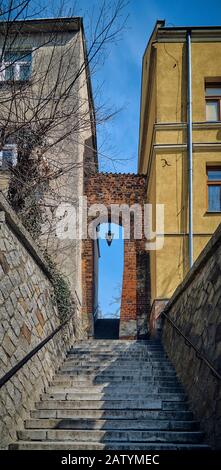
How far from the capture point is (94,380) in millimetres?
6730

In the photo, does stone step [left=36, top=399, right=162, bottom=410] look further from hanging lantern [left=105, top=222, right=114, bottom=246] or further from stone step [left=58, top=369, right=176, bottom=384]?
hanging lantern [left=105, top=222, right=114, bottom=246]

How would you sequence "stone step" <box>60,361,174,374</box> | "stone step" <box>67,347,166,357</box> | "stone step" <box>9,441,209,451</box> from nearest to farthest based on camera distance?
"stone step" <box>9,441,209,451</box>, "stone step" <box>60,361,174,374</box>, "stone step" <box>67,347,166,357</box>

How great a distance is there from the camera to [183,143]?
36.2 ft

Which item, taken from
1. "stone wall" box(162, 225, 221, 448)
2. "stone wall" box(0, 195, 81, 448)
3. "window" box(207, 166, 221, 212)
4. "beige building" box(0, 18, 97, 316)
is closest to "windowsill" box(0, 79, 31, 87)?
"beige building" box(0, 18, 97, 316)

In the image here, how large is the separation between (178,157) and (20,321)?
6.66 metres

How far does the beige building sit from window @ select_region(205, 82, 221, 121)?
300cm

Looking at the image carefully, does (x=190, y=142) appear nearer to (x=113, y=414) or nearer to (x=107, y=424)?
(x=113, y=414)

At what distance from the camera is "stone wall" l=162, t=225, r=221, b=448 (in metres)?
4.68

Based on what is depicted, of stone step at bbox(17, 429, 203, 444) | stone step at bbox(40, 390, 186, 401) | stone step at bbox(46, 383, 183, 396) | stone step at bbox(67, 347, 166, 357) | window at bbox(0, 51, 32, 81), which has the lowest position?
stone step at bbox(17, 429, 203, 444)

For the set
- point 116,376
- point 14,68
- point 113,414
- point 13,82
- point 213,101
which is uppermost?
point 213,101

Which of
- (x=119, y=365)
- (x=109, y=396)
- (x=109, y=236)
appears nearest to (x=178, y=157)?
(x=109, y=236)

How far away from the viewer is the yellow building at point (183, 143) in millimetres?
10477

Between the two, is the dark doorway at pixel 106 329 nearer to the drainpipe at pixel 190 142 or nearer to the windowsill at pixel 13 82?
the drainpipe at pixel 190 142
